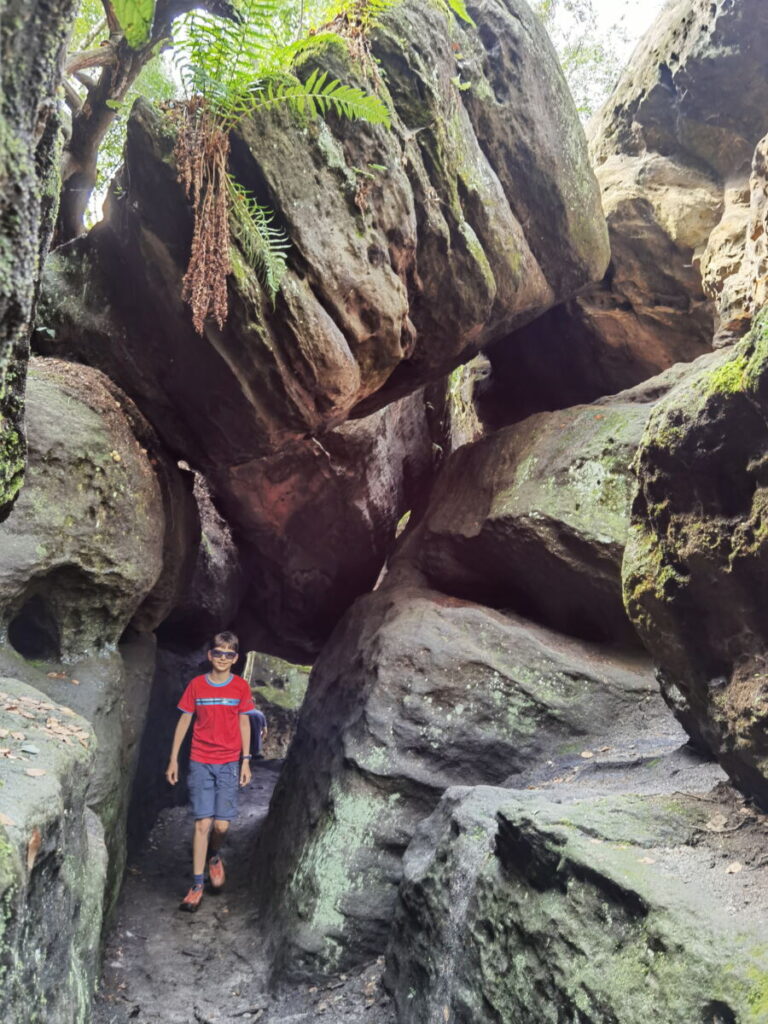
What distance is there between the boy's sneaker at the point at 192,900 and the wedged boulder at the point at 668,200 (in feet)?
26.3

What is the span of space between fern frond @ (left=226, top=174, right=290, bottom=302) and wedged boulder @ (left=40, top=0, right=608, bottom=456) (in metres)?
0.11

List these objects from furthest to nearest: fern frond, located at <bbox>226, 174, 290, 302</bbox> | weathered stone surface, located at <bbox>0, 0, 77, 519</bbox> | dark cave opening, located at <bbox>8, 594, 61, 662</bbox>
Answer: dark cave opening, located at <bbox>8, 594, 61, 662</bbox> → fern frond, located at <bbox>226, 174, 290, 302</bbox> → weathered stone surface, located at <bbox>0, 0, 77, 519</bbox>

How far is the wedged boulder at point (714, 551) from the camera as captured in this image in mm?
3246

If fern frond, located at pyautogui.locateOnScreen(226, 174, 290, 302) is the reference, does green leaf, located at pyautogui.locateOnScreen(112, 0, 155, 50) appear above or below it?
above

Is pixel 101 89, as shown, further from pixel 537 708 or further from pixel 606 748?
pixel 606 748

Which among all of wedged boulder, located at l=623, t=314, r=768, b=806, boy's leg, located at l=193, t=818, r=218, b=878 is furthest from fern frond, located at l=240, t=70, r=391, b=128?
boy's leg, located at l=193, t=818, r=218, b=878

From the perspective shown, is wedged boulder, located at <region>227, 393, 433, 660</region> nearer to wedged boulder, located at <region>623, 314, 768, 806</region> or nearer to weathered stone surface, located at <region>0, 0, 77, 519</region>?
wedged boulder, located at <region>623, 314, 768, 806</region>

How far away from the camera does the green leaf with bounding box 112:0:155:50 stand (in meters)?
5.06

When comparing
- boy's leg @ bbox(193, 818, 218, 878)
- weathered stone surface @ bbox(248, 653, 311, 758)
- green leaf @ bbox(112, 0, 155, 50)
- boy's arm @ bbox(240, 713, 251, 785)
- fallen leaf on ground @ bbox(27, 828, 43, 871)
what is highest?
green leaf @ bbox(112, 0, 155, 50)

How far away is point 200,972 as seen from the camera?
578 cm

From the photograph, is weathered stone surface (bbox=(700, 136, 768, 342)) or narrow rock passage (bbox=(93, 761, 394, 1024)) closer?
narrow rock passage (bbox=(93, 761, 394, 1024))

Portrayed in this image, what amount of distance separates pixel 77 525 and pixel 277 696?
13.8 meters

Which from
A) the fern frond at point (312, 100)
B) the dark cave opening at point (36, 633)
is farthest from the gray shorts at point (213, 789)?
the fern frond at point (312, 100)

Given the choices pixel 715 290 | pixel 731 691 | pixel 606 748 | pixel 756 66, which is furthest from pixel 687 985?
pixel 756 66
